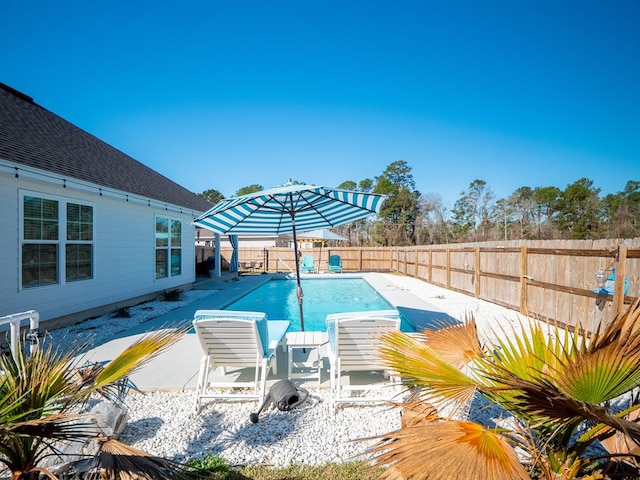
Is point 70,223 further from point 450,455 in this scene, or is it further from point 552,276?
point 552,276

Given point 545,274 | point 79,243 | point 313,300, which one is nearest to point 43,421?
point 79,243

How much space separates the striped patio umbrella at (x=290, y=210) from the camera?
5922mm

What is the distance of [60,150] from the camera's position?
8.82 m

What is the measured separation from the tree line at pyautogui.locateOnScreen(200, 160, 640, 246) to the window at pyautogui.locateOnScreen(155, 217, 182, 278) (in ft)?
93.2

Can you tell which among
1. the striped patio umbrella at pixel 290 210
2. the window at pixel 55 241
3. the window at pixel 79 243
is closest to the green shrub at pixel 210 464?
the striped patio umbrella at pixel 290 210

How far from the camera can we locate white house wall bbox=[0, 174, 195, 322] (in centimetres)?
650

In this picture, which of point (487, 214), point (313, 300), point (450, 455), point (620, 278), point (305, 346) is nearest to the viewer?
point (450, 455)

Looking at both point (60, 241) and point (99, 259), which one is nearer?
point (60, 241)

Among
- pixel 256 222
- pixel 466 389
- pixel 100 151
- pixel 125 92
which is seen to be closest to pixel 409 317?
pixel 256 222

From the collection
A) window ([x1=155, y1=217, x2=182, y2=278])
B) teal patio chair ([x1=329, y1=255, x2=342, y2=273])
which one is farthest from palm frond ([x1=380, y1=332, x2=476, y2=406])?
teal patio chair ([x1=329, y1=255, x2=342, y2=273])

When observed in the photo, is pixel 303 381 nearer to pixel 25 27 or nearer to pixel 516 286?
pixel 516 286

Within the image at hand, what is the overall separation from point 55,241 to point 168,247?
5102mm

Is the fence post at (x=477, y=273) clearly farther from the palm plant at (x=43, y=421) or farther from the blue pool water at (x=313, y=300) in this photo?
the palm plant at (x=43, y=421)

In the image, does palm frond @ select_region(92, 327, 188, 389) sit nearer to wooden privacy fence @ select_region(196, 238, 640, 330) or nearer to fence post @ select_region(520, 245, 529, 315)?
wooden privacy fence @ select_region(196, 238, 640, 330)
